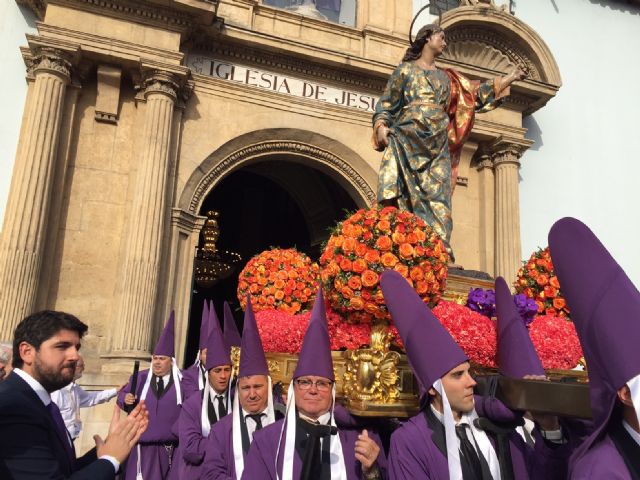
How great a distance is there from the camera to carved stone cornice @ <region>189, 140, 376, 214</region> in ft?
32.4

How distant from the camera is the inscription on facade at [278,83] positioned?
1023 centimetres

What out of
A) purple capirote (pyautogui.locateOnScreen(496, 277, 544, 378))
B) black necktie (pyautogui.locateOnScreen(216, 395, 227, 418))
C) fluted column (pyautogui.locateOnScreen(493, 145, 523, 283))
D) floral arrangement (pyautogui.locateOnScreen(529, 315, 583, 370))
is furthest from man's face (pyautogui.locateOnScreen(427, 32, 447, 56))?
fluted column (pyautogui.locateOnScreen(493, 145, 523, 283))

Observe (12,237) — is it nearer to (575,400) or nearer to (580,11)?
(575,400)

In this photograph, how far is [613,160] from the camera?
13.1m

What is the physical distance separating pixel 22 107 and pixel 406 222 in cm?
826

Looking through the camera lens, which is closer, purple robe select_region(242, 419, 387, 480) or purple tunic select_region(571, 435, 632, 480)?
purple tunic select_region(571, 435, 632, 480)

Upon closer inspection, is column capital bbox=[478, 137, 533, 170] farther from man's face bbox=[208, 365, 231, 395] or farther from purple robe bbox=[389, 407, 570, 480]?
purple robe bbox=[389, 407, 570, 480]

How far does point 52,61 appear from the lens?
28.6 ft

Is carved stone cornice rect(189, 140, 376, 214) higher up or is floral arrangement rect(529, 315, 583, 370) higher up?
carved stone cornice rect(189, 140, 376, 214)

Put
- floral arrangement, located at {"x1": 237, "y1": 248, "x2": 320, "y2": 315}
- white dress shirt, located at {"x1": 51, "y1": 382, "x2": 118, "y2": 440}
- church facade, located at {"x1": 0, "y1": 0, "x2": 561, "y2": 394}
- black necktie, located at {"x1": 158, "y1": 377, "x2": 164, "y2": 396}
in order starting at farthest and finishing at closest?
church facade, located at {"x1": 0, "y1": 0, "x2": 561, "y2": 394}
black necktie, located at {"x1": 158, "y1": 377, "x2": 164, "y2": 396}
white dress shirt, located at {"x1": 51, "y1": 382, "x2": 118, "y2": 440}
floral arrangement, located at {"x1": 237, "y1": 248, "x2": 320, "y2": 315}

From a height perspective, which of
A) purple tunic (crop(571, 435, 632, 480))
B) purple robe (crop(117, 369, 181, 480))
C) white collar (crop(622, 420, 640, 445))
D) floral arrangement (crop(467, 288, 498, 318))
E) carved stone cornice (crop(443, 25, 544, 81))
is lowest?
purple robe (crop(117, 369, 181, 480))

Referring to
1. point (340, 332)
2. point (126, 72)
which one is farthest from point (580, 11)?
point (340, 332)

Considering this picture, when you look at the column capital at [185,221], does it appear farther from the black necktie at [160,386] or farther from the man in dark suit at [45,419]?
the man in dark suit at [45,419]

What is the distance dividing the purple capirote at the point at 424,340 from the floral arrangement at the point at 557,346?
56.3 inches
